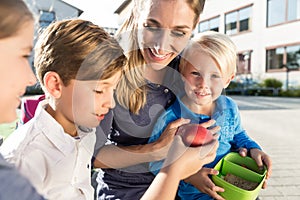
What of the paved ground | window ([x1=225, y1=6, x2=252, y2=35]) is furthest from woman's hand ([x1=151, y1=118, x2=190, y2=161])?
window ([x1=225, y1=6, x2=252, y2=35])

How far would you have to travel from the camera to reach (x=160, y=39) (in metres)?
1.26

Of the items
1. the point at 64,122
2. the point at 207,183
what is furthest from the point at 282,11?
the point at 64,122

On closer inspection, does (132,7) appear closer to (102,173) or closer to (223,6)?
(102,173)

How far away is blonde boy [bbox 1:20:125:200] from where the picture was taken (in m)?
0.94

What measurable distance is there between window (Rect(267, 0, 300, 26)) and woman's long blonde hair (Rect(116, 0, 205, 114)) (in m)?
17.9

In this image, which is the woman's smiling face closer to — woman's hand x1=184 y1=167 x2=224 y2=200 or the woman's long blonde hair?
the woman's long blonde hair

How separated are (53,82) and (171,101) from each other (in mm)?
502

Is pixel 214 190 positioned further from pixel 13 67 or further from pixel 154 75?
pixel 13 67

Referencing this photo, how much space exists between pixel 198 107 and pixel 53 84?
622 mm

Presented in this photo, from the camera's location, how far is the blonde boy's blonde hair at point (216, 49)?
1.35 m

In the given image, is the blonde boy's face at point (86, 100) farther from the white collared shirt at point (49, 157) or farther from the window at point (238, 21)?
the window at point (238, 21)

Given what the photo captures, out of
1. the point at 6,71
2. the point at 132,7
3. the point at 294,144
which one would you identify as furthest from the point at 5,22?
the point at 294,144

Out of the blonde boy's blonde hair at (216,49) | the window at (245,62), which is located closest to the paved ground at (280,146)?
the blonde boy's blonde hair at (216,49)

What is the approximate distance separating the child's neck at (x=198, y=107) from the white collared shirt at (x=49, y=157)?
0.48 m
